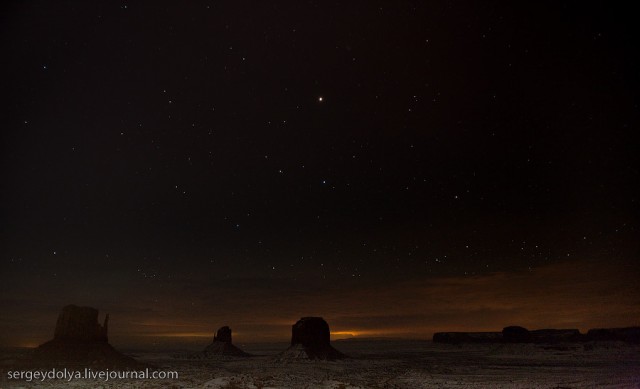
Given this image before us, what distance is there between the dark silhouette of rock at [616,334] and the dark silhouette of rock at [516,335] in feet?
64.4

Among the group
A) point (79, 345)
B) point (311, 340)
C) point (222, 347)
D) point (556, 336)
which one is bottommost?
point (556, 336)

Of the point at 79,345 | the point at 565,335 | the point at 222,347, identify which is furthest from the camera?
the point at 565,335

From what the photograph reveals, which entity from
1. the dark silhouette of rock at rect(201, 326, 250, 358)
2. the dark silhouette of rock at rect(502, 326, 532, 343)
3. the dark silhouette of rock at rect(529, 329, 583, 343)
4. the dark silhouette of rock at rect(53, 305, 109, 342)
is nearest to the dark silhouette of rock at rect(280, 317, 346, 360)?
the dark silhouette of rock at rect(201, 326, 250, 358)

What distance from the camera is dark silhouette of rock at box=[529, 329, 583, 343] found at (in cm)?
15771

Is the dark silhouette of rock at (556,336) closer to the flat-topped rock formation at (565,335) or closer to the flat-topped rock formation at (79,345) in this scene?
the flat-topped rock formation at (565,335)

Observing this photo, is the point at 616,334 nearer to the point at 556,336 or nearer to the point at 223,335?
the point at 556,336

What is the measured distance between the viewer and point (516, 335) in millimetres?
165625

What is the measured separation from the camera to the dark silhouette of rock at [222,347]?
11469 centimetres

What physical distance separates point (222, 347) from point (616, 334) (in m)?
→ 129

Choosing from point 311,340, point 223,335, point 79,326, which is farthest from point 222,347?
point 79,326

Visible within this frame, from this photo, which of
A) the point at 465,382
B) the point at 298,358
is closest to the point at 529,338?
the point at 298,358

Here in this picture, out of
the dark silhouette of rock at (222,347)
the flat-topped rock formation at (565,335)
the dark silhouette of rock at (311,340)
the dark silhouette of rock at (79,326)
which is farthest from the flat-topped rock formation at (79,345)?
the flat-topped rock formation at (565,335)

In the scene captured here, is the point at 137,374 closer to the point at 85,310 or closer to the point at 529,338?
the point at 85,310

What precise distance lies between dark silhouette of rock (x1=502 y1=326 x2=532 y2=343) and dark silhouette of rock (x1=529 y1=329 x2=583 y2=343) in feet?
6.81
